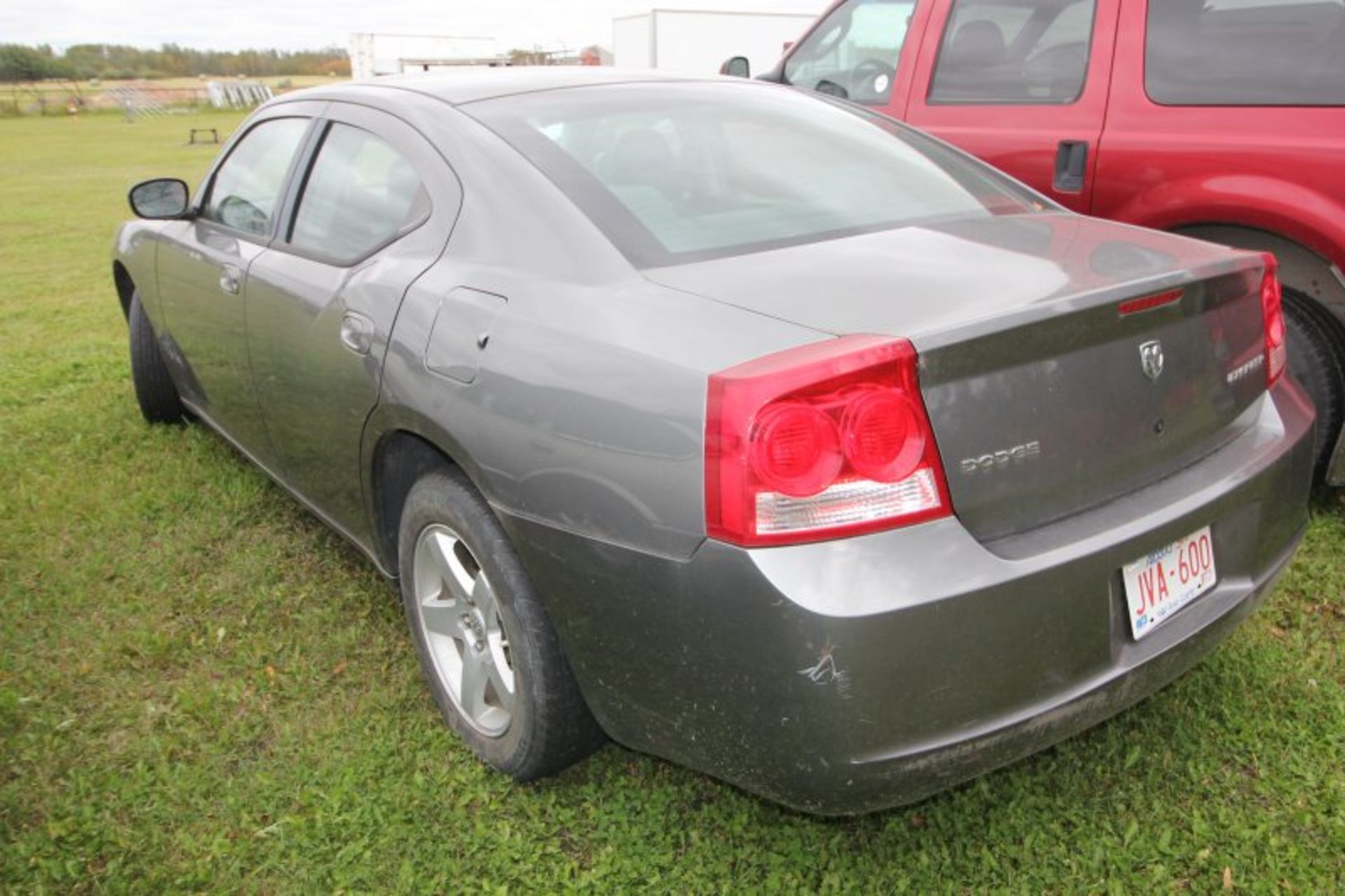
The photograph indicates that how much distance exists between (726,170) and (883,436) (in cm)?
108

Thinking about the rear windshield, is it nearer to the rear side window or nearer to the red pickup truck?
the red pickup truck

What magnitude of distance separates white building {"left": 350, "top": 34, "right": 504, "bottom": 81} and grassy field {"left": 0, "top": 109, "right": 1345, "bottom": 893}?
119 ft

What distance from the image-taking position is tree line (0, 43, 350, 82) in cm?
6475

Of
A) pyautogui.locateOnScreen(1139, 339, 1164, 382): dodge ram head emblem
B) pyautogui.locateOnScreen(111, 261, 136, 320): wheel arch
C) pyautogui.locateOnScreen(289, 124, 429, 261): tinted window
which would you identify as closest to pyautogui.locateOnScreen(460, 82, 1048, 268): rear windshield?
pyautogui.locateOnScreen(289, 124, 429, 261): tinted window

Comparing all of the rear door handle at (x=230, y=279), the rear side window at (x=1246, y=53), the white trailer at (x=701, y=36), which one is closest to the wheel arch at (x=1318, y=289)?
the rear side window at (x=1246, y=53)

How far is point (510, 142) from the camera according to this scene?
2.53 meters

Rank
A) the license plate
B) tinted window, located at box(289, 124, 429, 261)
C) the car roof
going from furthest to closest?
1. the car roof
2. tinted window, located at box(289, 124, 429, 261)
3. the license plate

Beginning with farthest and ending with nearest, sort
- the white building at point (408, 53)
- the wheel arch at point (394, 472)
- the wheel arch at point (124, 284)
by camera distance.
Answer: the white building at point (408, 53) < the wheel arch at point (124, 284) < the wheel arch at point (394, 472)

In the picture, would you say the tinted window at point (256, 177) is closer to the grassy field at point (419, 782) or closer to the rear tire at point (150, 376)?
the rear tire at point (150, 376)

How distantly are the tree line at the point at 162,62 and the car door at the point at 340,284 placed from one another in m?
66.4

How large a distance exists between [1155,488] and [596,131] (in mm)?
1493

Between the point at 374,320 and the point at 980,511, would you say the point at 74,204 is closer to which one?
the point at 374,320

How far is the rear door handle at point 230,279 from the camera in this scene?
3.33 m

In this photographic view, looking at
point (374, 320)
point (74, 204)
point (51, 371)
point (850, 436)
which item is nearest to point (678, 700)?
point (850, 436)
